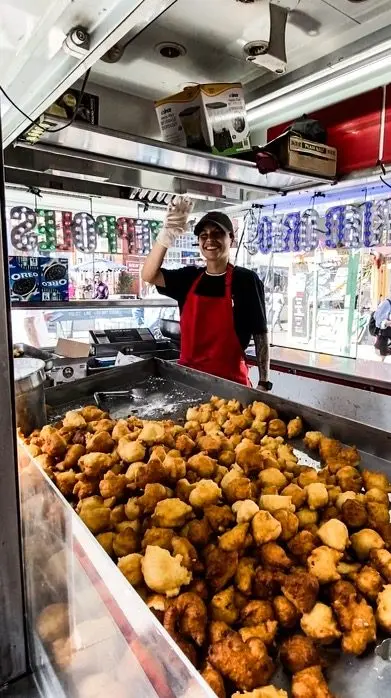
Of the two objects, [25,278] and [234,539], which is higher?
[25,278]

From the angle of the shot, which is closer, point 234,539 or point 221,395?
point 234,539

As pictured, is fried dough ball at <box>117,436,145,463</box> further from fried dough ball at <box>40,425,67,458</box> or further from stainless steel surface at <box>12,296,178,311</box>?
stainless steel surface at <box>12,296,178,311</box>

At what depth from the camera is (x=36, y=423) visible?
1803 mm

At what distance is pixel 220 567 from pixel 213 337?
2.16 meters

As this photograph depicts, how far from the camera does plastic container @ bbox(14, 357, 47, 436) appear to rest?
1.61 metres

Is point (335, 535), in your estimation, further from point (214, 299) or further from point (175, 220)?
point (175, 220)

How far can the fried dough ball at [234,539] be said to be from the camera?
1.02 m

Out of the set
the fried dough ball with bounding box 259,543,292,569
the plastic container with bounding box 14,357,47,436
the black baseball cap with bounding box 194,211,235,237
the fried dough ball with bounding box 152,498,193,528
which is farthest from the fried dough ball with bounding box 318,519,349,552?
the black baseball cap with bounding box 194,211,235,237

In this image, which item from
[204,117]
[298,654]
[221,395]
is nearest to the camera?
[298,654]

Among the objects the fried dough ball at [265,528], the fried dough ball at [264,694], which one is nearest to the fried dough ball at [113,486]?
the fried dough ball at [265,528]

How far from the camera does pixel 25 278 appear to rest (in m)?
4.31

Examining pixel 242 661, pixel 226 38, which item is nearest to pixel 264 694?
pixel 242 661

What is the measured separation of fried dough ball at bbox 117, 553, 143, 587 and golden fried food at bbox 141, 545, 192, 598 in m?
0.02

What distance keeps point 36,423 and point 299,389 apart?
255 cm
